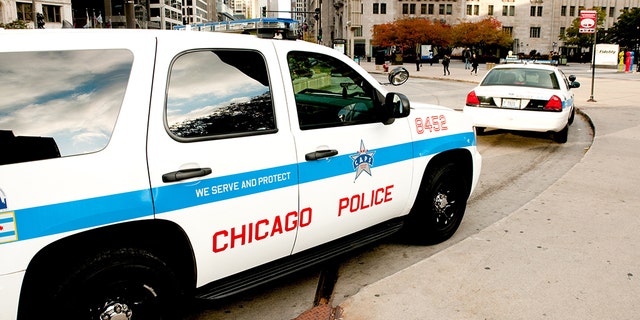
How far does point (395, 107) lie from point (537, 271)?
181cm

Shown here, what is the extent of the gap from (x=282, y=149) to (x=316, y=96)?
24.2 inches

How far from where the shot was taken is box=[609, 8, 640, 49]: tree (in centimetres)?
8000

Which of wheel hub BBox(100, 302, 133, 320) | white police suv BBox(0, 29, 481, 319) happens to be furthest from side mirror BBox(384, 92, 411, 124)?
wheel hub BBox(100, 302, 133, 320)

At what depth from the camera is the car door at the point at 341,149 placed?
3.62 m

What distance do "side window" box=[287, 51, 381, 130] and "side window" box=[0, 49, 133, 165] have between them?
1209mm

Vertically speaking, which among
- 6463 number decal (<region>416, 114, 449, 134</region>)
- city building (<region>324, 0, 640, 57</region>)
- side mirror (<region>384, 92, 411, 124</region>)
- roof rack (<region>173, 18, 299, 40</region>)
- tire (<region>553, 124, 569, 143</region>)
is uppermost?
city building (<region>324, 0, 640, 57</region>)

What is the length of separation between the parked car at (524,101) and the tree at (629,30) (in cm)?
8288

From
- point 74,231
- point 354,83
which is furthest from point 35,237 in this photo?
point 354,83

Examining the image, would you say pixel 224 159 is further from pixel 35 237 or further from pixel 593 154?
pixel 593 154

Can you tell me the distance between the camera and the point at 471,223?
573 centimetres

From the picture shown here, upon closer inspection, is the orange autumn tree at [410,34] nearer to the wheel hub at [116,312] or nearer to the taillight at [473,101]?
the taillight at [473,101]

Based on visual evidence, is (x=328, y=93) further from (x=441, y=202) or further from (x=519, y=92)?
(x=519, y=92)

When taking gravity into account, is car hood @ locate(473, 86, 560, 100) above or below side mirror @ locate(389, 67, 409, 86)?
below

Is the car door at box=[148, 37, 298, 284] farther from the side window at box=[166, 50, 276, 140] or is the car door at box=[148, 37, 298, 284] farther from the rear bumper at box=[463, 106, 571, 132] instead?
the rear bumper at box=[463, 106, 571, 132]
